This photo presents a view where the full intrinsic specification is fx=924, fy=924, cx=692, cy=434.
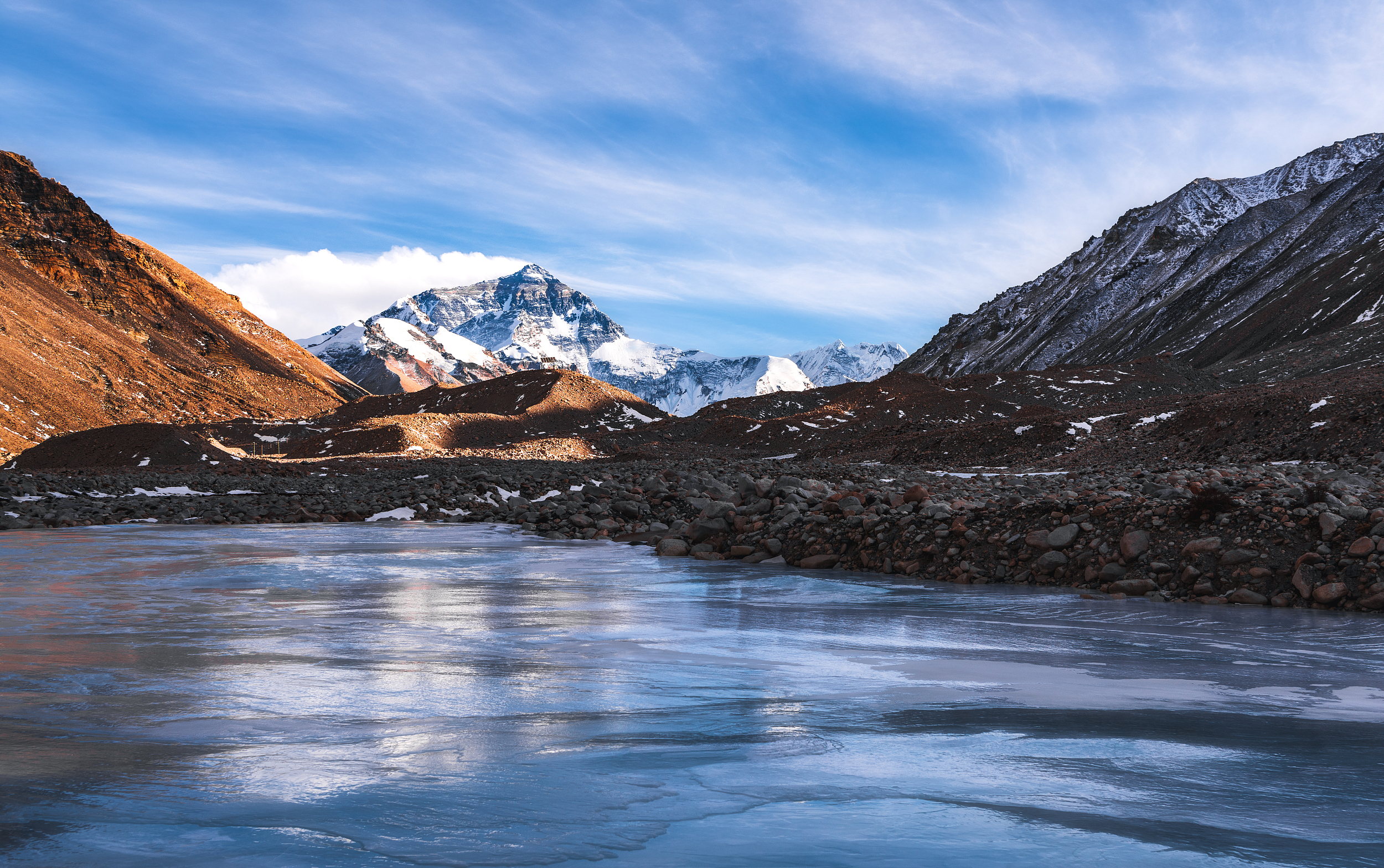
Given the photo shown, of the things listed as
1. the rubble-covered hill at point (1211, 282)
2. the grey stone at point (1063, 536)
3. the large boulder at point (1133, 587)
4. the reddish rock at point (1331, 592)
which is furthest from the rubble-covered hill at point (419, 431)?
the rubble-covered hill at point (1211, 282)

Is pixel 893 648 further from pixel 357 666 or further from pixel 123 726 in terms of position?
pixel 123 726

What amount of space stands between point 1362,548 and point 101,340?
12359 cm

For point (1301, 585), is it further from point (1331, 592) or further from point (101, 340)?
point (101, 340)

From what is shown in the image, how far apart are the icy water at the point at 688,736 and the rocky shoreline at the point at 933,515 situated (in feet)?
2.70

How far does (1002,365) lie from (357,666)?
450ft

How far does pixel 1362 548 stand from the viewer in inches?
327

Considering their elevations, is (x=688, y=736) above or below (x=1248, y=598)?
below

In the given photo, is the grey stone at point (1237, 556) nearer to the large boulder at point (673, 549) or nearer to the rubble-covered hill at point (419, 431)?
the large boulder at point (673, 549)

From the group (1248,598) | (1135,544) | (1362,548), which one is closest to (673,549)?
(1135,544)

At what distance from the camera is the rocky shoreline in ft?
28.8

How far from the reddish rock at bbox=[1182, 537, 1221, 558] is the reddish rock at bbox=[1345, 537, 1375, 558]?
41.4 inches

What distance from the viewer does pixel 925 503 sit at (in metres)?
12.3

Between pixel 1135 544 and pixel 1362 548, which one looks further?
pixel 1135 544

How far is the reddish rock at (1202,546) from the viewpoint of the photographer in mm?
9062
